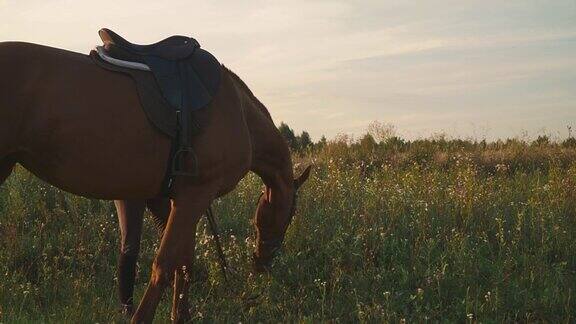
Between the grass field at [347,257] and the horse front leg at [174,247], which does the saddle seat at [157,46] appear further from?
the grass field at [347,257]

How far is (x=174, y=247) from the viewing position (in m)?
3.89

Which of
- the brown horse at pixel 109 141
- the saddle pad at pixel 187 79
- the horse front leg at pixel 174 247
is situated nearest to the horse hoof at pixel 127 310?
the brown horse at pixel 109 141

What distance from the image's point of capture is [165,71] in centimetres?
393

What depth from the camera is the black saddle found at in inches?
150

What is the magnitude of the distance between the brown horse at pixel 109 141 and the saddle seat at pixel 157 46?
26 centimetres

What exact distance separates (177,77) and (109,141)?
0.63 metres

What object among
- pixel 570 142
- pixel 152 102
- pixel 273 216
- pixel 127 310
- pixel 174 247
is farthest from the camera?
pixel 570 142

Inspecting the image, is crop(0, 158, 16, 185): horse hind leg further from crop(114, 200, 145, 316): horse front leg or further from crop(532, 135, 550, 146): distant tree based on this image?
crop(532, 135, 550, 146): distant tree

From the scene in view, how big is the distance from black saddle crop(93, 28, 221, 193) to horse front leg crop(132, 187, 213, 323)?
172mm

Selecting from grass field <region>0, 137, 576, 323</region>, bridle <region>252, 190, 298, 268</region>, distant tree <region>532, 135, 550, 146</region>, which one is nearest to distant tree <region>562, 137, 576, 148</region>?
distant tree <region>532, 135, 550, 146</region>

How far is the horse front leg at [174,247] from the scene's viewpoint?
152 inches

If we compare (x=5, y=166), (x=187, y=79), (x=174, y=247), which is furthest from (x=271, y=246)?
(x=5, y=166)

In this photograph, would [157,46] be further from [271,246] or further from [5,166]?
[271,246]

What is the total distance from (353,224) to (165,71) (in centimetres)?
309
